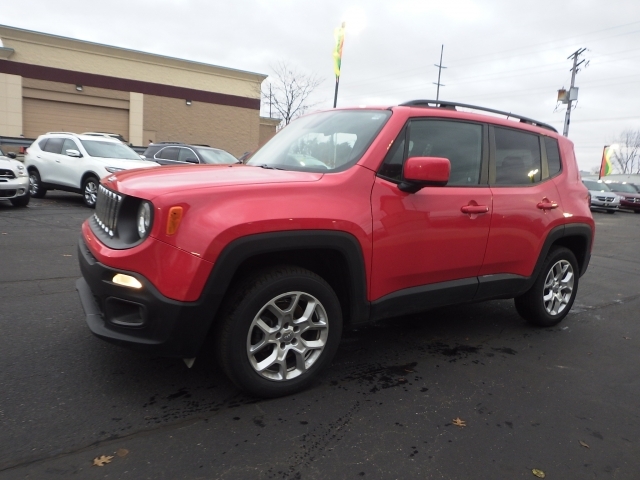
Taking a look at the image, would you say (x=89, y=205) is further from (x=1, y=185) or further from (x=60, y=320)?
(x=60, y=320)

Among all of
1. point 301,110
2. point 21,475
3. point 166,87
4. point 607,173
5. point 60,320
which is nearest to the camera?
point 21,475

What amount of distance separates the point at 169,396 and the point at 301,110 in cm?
3899

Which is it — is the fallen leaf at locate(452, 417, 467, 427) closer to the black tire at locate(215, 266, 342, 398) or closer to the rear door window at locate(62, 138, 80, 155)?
the black tire at locate(215, 266, 342, 398)

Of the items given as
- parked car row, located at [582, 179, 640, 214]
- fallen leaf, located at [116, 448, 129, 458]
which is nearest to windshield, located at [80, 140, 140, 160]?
fallen leaf, located at [116, 448, 129, 458]

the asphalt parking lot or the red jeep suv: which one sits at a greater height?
the red jeep suv

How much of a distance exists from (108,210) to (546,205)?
347 cm

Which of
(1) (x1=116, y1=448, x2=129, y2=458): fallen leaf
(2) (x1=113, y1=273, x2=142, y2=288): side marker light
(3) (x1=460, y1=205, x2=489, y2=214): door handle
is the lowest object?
(1) (x1=116, y1=448, x2=129, y2=458): fallen leaf

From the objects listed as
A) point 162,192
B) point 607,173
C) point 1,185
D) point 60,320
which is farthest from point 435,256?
point 607,173

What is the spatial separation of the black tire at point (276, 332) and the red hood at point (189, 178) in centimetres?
56

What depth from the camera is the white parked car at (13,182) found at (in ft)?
34.6

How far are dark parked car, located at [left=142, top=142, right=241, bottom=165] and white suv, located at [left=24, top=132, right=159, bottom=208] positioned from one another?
127 cm

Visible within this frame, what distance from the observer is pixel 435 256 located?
3.62 meters

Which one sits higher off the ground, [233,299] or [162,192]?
[162,192]

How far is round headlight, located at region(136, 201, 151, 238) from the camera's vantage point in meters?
2.71
